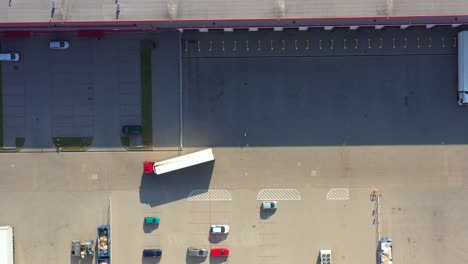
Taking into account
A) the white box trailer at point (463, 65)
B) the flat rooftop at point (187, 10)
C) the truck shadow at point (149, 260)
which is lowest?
the truck shadow at point (149, 260)

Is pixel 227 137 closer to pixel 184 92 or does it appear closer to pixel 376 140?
pixel 184 92

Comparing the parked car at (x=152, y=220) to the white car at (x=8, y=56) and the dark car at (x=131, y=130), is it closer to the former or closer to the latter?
the dark car at (x=131, y=130)

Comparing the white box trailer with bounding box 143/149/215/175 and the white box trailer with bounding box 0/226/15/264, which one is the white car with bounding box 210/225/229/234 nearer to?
the white box trailer with bounding box 143/149/215/175

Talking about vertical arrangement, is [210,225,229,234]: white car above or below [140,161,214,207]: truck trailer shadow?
below

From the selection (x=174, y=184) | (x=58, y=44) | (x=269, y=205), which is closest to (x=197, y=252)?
(x=174, y=184)

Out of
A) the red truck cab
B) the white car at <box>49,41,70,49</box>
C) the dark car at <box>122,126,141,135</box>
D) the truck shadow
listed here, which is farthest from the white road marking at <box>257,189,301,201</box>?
the white car at <box>49,41,70,49</box>

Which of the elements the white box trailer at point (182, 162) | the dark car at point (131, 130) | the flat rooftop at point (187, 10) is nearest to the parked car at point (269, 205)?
the white box trailer at point (182, 162)

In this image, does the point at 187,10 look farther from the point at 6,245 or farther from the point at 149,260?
the point at 6,245
